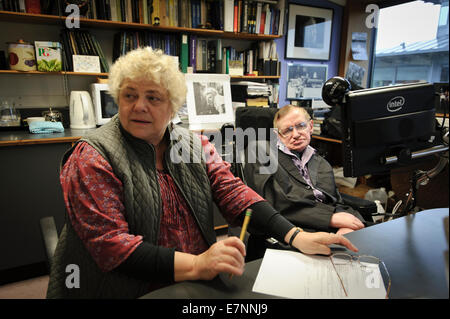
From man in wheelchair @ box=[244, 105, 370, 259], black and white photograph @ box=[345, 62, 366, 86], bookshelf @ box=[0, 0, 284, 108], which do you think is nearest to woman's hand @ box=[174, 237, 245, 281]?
man in wheelchair @ box=[244, 105, 370, 259]

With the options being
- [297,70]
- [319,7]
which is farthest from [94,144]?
[319,7]

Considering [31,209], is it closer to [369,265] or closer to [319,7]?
[369,265]

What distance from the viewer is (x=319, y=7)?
3756mm

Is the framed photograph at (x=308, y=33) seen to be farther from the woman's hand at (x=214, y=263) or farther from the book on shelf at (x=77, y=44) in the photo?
the woman's hand at (x=214, y=263)

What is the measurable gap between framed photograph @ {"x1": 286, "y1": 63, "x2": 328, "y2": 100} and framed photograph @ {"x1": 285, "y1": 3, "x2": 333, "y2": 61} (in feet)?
0.37

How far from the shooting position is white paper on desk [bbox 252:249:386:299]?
28.8 inches

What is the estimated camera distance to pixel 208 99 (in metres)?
2.80

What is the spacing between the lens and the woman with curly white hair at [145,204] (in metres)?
0.85

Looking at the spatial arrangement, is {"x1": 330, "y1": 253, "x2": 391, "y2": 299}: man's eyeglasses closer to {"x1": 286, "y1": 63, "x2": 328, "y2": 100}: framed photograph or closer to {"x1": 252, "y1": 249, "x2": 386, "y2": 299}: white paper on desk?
{"x1": 252, "y1": 249, "x2": 386, "y2": 299}: white paper on desk

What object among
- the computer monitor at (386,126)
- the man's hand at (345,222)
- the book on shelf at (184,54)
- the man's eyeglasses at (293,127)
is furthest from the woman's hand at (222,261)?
the book on shelf at (184,54)

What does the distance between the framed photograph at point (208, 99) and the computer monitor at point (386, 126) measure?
6.68 ft

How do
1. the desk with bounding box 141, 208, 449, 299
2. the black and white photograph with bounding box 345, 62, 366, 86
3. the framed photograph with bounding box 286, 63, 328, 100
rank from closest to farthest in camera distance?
1. the desk with bounding box 141, 208, 449, 299
2. the framed photograph with bounding box 286, 63, 328, 100
3. the black and white photograph with bounding box 345, 62, 366, 86

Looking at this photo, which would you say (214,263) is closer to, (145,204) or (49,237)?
(145,204)

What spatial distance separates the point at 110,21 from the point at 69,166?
197 centimetres
